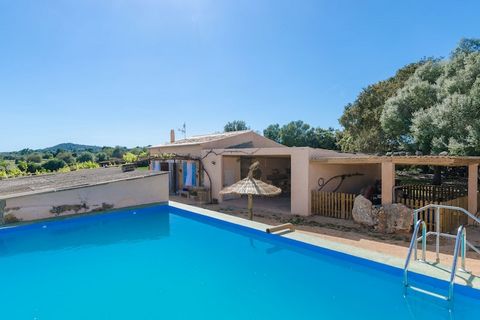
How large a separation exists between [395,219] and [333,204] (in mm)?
3380

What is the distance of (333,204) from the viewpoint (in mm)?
14562

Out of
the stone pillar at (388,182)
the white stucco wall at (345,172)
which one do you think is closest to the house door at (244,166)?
the white stucco wall at (345,172)

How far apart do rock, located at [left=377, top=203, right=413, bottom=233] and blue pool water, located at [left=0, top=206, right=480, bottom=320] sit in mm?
4905

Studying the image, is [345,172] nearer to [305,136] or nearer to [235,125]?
[305,136]

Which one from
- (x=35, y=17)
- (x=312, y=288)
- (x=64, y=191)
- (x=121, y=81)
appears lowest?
(x=312, y=288)

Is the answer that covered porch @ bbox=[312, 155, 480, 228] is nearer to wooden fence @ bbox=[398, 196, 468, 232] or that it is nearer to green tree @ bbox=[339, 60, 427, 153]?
wooden fence @ bbox=[398, 196, 468, 232]

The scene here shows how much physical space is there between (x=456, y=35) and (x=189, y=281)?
24102 millimetres

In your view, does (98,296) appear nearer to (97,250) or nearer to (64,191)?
(97,250)

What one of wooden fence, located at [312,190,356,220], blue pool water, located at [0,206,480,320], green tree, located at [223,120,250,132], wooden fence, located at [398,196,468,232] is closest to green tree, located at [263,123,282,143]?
green tree, located at [223,120,250,132]

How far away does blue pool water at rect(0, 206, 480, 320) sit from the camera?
18.6ft

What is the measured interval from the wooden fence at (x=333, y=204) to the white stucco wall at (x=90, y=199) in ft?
27.0

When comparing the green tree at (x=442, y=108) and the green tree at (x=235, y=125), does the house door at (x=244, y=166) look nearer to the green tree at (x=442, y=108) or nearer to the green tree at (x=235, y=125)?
the green tree at (x=442, y=108)

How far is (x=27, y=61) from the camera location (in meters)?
16.8

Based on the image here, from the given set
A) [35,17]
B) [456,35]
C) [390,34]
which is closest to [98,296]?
[35,17]
